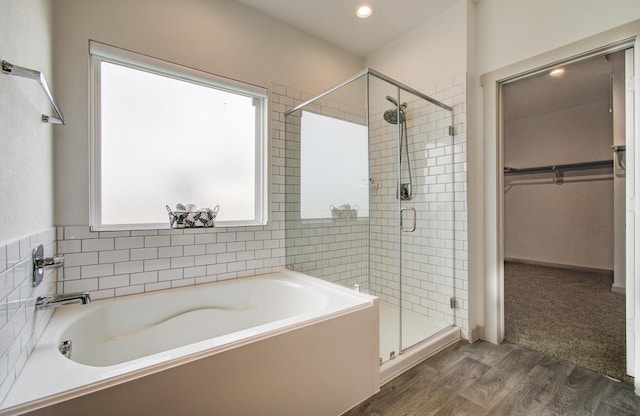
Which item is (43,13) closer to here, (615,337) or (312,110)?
(312,110)

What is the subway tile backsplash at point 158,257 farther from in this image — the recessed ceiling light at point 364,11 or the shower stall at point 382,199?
the recessed ceiling light at point 364,11

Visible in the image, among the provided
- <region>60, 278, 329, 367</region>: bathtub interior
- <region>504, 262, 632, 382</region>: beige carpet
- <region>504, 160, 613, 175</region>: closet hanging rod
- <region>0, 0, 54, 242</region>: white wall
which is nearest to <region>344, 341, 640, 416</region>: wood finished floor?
<region>504, 262, 632, 382</region>: beige carpet

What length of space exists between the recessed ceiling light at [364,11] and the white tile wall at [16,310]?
2.72 meters

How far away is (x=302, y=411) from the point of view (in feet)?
4.35

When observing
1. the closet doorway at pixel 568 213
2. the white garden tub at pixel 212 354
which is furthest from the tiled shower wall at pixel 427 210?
the white garden tub at pixel 212 354

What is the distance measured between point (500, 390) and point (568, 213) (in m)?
4.24

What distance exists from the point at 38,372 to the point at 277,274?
155cm

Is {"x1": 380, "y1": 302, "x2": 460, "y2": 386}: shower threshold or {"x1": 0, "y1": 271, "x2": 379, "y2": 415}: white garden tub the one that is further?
{"x1": 380, "y1": 302, "x2": 460, "y2": 386}: shower threshold

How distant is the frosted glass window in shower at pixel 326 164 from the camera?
8.03ft

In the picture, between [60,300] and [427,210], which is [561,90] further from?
[60,300]

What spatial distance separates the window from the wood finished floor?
5.52ft

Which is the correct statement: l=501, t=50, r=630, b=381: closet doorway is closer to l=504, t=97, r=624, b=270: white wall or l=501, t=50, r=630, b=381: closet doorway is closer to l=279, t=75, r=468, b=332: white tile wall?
l=504, t=97, r=624, b=270: white wall

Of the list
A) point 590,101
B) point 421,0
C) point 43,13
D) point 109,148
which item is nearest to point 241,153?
point 109,148

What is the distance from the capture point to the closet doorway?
7.85 ft
